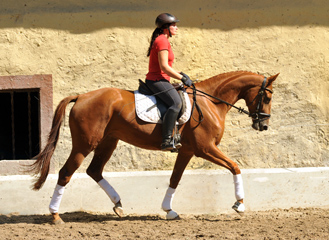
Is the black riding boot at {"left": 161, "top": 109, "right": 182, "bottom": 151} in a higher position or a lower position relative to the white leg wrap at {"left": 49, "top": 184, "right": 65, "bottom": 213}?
higher

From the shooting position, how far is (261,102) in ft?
23.5

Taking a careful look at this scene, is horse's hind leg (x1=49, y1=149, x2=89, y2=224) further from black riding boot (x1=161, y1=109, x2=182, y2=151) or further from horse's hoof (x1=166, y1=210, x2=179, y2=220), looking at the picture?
horse's hoof (x1=166, y1=210, x2=179, y2=220)

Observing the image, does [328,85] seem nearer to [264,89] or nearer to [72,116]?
[264,89]

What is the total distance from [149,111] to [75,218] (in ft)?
6.39

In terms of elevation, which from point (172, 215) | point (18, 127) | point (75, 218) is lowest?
point (75, 218)

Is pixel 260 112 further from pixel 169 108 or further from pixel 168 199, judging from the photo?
pixel 168 199

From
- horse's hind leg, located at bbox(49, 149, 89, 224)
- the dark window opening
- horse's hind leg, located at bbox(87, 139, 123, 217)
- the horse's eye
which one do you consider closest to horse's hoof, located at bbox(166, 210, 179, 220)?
horse's hind leg, located at bbox(87, 139, 123, 217)

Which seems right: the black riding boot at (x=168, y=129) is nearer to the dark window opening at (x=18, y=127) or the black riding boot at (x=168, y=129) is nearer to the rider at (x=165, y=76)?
the rider at (x=165, y=76)

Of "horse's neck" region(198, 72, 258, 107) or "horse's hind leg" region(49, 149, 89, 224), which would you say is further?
"horse's neck" region(198, 72, 258, 107)

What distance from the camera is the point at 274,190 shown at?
7980mm

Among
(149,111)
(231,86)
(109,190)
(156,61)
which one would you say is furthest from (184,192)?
(156,61)

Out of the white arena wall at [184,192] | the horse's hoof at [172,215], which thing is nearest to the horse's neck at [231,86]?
the white arena wall at [184,192]

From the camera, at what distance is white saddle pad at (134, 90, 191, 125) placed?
22.3 ft

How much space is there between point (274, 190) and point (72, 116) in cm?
330
